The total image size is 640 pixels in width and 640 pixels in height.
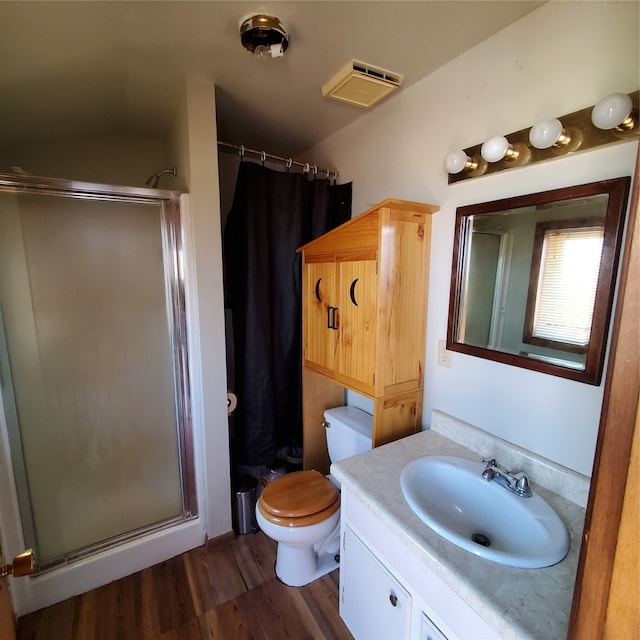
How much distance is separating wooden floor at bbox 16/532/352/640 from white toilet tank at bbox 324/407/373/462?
0.59 meters

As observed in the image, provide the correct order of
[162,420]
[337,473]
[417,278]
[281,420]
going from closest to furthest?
[337,473] → [417,278] → [162,420] → [281,420]

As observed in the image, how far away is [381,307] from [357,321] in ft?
0.55

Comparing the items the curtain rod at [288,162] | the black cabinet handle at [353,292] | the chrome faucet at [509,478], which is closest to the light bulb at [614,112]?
the black cabinet handle at [353,292]

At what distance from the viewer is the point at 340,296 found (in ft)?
5.15

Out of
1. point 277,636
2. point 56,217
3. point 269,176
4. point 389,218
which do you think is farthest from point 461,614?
point 56,217

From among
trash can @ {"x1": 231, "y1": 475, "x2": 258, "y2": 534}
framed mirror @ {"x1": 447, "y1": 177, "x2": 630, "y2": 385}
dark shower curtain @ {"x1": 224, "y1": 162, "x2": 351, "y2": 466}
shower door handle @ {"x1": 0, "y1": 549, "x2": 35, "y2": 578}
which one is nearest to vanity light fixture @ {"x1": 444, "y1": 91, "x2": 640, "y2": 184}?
framed mirror @ {"x1": 447, "y1": 177, "x2": 630, "y2": 385}

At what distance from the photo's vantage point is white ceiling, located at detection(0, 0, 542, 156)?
105 centimetres

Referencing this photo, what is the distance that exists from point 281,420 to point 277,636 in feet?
3.17

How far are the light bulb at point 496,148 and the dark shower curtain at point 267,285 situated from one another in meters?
0.94

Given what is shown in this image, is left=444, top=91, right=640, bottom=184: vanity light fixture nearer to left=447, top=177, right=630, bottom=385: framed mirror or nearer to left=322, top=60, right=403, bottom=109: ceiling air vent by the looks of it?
left=447, top=177, right=630, bottom=385: framed mirror

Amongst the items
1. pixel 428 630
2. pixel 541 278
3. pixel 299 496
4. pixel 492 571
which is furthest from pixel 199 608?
pixel 541 278

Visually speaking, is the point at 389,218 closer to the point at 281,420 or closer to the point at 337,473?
the point at 337,473

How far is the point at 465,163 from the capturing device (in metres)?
1.23

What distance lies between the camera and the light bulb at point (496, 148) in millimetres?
1080
